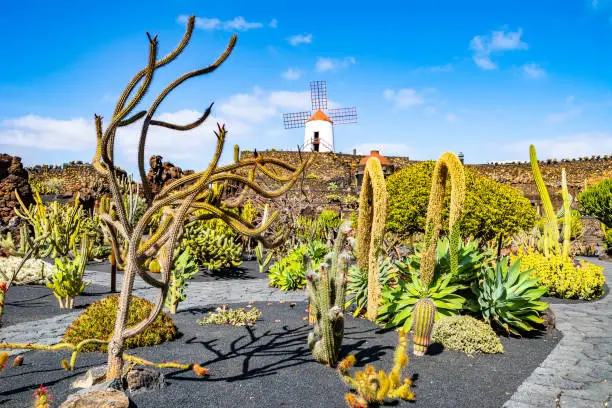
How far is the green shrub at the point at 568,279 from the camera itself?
26.3 ft

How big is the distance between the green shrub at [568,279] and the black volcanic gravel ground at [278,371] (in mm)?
3288

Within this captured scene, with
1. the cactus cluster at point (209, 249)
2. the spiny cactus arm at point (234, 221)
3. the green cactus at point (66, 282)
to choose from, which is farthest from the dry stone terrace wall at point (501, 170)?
the spiny cactus arm at point (234, 221)

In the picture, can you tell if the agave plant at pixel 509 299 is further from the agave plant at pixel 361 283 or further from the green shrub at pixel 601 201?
the green shrub at pixel 601 201

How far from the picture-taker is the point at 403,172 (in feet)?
33.5

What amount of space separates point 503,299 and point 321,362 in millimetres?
2616

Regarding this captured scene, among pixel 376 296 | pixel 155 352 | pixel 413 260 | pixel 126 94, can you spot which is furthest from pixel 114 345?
pixel 413 260

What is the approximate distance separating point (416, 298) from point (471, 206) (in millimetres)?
4485

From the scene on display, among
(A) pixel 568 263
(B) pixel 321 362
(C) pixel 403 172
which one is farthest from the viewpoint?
(C) pixel 403 172

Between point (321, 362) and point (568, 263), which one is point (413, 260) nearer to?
point (321, 362)

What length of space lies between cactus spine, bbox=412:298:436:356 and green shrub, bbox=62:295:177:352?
8.59 ft

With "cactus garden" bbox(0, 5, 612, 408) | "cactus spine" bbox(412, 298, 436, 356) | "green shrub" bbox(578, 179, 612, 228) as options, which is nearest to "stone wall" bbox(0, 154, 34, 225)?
"cactus garden" bbox(0, 5, 612, 408)

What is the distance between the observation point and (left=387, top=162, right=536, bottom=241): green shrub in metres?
9.05

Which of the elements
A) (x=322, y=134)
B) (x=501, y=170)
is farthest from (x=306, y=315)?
(x=322, y=134)

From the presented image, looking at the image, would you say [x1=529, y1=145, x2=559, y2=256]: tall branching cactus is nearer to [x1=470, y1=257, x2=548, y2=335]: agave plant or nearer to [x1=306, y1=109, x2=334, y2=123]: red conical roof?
[x1=470, y1=257, x2=548, y2=335]: agave plant
